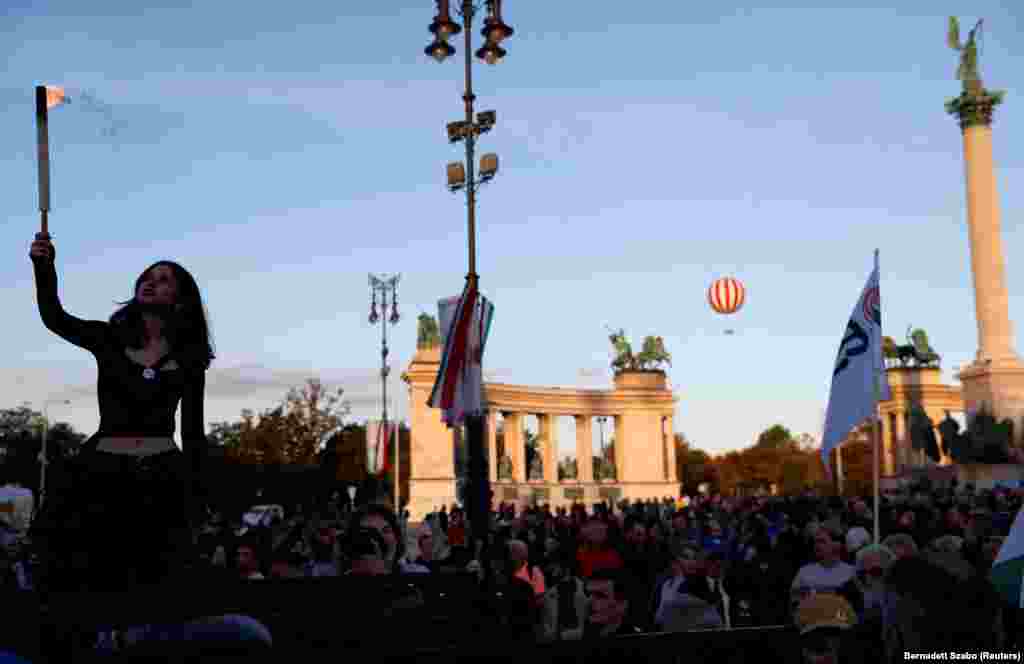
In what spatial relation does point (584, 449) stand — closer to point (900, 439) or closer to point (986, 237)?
point (900, 439)

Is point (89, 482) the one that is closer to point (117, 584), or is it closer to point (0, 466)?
point (117, 584)

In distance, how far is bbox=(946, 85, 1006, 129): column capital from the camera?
52.6 m

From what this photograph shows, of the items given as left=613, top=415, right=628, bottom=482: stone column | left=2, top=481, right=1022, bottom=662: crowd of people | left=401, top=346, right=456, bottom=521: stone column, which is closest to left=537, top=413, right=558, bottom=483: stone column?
left=613, top=415, right=628, bottom=482: stone column

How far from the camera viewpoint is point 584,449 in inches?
3007

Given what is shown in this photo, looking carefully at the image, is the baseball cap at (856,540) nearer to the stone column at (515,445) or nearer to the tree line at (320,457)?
the tree line at (320,457)

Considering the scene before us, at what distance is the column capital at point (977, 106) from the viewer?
172ft

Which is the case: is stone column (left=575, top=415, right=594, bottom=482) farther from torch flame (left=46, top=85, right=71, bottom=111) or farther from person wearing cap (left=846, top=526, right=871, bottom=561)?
torch flame (left=46, top=85, right=71, bottom=111)

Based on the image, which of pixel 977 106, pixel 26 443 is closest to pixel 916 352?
pixel 977 106

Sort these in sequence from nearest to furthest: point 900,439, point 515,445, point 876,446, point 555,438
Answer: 1. point 876,446
2. point 515,445
3. point 555,438
4. point 900,439

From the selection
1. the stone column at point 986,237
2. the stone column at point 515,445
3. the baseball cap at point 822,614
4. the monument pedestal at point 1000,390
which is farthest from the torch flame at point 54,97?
the stone column at point 515,445

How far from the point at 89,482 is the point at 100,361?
0.59 metres

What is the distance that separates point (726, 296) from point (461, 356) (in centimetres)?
3395

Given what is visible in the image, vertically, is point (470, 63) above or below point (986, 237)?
below

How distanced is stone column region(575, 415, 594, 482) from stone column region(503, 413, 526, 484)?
598 cm
